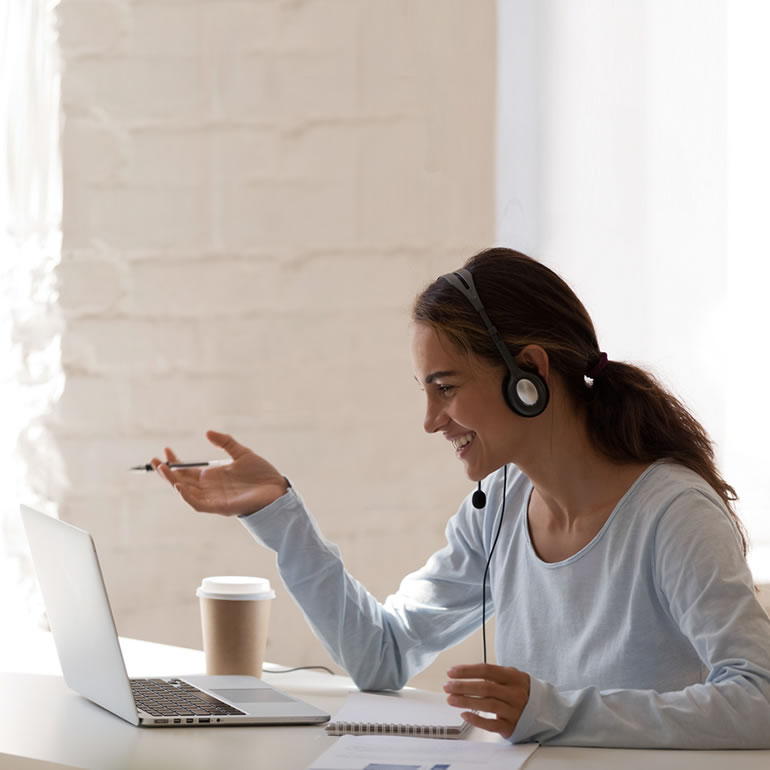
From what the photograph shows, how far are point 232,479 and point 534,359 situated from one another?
446 millimetres

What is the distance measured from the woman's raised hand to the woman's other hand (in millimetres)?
479

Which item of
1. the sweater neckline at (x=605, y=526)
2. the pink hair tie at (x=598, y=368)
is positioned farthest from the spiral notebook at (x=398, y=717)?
the pink hair tie at (x=598, y=368)

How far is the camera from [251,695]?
129 cm

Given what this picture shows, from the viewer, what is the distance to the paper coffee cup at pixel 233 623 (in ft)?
4.69

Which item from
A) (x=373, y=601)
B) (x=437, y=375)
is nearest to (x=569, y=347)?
(x=437, y=375)

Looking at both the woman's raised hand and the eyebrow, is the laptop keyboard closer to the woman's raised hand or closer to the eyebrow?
the woman's raised hand

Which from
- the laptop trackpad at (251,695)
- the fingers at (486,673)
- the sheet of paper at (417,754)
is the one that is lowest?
the laptop trackpad at (251,695)

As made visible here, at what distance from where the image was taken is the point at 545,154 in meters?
1.91

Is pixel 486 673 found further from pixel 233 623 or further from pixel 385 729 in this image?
pixel 233 623

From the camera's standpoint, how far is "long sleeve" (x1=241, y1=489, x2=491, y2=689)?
145 centimetres

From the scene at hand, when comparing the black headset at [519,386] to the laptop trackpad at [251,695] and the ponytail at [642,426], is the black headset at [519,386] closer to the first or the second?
the ponytail at [642,426]

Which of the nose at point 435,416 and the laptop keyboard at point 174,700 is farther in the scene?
the nose at point 435,416

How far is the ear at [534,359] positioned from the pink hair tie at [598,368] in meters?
0.07

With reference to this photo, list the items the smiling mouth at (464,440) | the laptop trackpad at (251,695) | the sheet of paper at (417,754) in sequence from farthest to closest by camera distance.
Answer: the smiling mouth at (464,440), the laptop trackpad at (251,695), the sheet of paper at (417,754)
